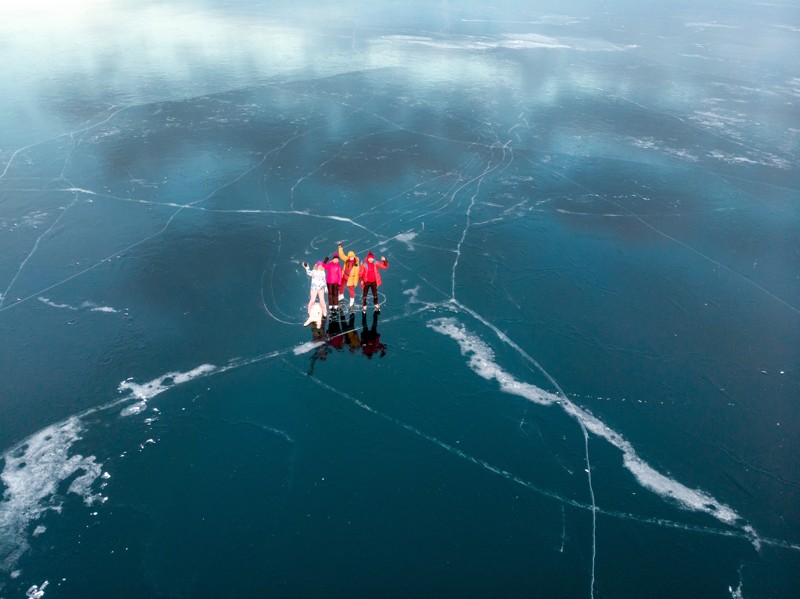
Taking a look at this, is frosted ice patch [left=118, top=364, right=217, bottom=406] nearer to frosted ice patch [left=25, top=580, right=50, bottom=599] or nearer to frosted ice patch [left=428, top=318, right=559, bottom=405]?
frosted ice patch [left=25, top=580, right=50, bottom=599]

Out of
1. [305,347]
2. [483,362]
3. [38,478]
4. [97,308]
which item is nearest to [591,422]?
[483,362]

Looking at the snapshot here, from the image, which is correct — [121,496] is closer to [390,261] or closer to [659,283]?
[390,261]

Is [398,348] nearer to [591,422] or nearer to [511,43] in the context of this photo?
[591,422]

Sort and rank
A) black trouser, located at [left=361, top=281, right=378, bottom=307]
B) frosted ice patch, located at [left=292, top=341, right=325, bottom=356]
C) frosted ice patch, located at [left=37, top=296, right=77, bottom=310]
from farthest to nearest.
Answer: frosted ice patch, located at [left=37, top=296, right=77, bottom=310] → black trouser, located at [left=361, top=281, right=378, bottom=307] → frosted ice patch, located at [left=292, top=341, right=325, bottom=356]

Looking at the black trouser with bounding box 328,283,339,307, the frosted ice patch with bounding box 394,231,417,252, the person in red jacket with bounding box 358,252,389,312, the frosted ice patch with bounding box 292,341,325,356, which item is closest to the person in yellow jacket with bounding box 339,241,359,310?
the person in red jacket with bounding box 358,252,389,312

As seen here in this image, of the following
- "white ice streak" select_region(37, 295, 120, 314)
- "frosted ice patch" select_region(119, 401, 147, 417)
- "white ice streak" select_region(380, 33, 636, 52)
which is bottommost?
"frosted ice patch" select_region(119, 401, 147, 417)

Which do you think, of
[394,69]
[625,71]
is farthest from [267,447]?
[625,71]
